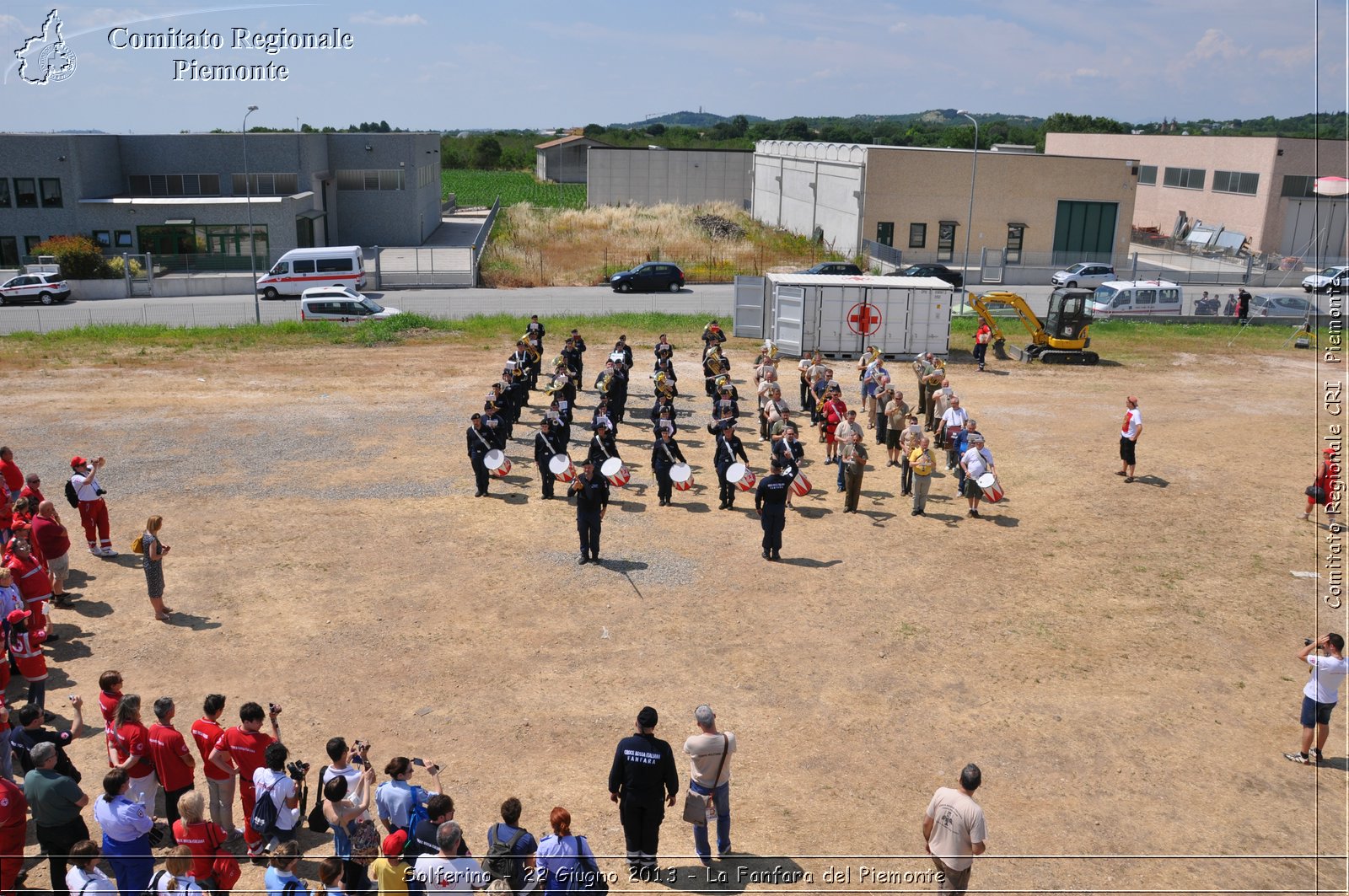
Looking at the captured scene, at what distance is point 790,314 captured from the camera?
3092 centimetres

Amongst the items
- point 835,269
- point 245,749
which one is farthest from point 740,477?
point 835,269

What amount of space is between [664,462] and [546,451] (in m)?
2.16

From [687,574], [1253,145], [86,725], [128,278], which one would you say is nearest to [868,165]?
[1253,145]

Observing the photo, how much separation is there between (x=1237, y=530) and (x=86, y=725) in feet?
58.6

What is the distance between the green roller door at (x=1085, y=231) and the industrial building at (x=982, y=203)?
4 cm

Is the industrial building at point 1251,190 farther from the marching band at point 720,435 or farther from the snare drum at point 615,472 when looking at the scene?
the snare drum at point 615,472

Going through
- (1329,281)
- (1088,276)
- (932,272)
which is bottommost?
(1088,276)

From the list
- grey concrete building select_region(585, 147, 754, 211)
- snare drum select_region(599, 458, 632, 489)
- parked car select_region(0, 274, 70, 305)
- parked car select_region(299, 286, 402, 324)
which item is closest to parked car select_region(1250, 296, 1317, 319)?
snare drum select_region(599, 458, 632, 489)

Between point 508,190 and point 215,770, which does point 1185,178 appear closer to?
point 508,190

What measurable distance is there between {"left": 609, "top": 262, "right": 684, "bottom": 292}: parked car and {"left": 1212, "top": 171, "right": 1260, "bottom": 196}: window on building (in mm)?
36325

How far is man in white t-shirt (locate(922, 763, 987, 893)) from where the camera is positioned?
297 inches

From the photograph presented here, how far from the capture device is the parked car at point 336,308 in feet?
117

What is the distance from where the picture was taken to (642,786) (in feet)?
26.5

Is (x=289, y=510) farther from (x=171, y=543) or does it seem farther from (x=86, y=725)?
(x=86, y=725)
